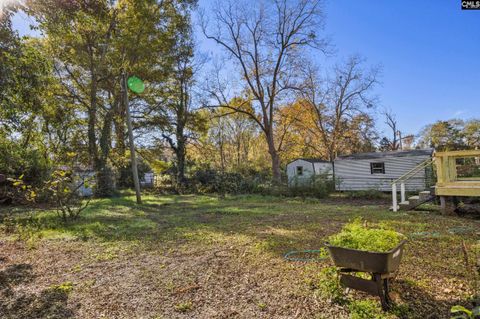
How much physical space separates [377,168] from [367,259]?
1549cm

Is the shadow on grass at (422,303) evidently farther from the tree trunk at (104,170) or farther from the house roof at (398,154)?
the house roof at (398,154)

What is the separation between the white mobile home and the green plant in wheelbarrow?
43.9 ft

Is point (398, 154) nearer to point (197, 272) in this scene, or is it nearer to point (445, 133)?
point (197, 272)

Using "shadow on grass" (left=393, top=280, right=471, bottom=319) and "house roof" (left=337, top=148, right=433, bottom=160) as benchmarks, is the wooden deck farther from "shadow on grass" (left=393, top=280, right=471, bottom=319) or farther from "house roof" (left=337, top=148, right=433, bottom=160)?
"house roof" (left=337, top=148, right=433, bottom=160)

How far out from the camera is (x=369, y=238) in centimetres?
239

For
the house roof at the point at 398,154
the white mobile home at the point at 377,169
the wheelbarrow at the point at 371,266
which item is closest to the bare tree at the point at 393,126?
the house roof at the point at 398,154

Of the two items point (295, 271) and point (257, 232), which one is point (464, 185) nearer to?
point (257, 232)

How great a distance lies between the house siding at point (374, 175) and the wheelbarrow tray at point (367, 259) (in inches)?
528

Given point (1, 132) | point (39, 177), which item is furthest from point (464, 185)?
point (39, 177)

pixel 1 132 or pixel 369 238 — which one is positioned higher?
pixel 1 132

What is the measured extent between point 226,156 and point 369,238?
30.3 metres

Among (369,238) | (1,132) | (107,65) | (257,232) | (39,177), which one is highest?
(107,65)

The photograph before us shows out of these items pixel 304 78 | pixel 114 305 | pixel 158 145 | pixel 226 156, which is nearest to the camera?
pixel 114 305

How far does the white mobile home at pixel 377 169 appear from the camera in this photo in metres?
14.7
